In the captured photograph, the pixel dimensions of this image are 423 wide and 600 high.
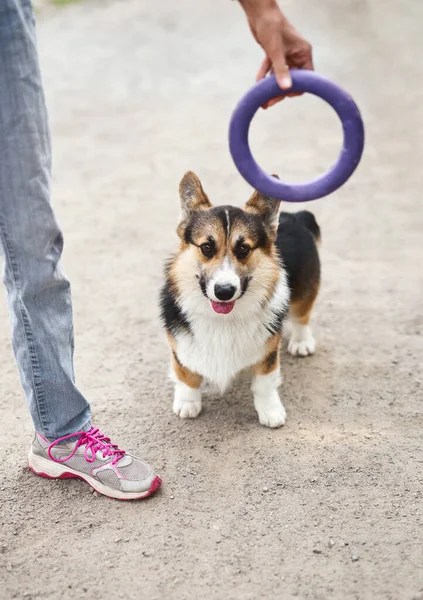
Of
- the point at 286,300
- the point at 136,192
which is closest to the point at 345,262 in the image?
the point at 286,300

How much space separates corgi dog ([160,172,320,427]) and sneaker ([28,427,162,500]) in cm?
54

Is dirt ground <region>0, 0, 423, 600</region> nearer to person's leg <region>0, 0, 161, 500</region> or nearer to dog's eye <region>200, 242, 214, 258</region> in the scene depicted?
person's leg <region>0, 0, 161, 500</region>

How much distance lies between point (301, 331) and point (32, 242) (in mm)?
1723

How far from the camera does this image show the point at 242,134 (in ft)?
9.04

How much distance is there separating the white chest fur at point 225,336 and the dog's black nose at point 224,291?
20cm

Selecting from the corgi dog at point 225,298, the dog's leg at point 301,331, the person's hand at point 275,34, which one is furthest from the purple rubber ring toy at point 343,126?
the dog's leg at point 301,331

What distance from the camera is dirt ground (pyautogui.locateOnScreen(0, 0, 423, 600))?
235cm

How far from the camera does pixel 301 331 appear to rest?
3.66 m

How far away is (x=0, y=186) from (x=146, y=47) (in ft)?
25.6

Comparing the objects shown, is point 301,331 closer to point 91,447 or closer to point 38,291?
point 91,447

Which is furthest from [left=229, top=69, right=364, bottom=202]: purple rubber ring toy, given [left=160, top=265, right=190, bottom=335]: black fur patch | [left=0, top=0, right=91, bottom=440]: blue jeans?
[left=0, top=0, right=91, bottom=440]: blue jeans

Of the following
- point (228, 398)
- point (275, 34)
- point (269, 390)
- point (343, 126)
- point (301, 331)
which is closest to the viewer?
point (275, 34)

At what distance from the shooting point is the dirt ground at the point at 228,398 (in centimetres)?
235

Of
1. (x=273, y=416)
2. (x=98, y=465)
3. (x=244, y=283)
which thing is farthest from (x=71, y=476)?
(x=244, y=283)
